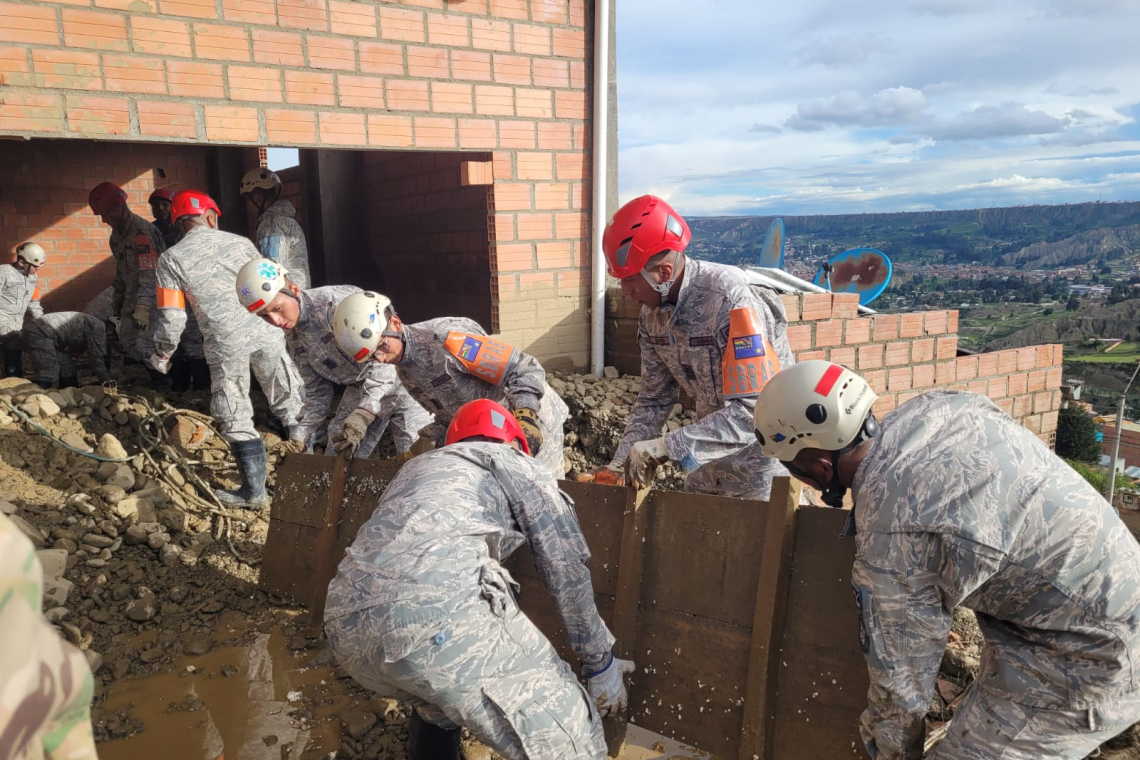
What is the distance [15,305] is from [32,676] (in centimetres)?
774

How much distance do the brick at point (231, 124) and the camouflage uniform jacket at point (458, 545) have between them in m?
3.24

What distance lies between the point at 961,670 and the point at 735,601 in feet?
3.38

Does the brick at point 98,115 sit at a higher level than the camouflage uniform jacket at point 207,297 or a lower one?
higher

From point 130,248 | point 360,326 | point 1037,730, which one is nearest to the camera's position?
point 1037,730

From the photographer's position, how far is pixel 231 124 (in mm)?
4898

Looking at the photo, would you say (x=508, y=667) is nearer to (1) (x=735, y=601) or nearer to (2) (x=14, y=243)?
(1) (x=735, y=601)

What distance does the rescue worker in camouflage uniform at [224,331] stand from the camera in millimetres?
5195

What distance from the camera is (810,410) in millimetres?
2184

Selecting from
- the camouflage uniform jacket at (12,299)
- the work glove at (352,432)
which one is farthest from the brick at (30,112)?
the camouflage uniform jacket at (12,299)

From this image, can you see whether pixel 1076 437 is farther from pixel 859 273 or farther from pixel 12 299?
pixel 12 299

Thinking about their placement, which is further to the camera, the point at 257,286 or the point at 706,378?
the point at 257,286

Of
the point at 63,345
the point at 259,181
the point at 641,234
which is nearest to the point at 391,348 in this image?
the point at 641,234

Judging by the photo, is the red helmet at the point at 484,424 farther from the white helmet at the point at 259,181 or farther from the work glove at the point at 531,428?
the white helmet at the point at 259,181

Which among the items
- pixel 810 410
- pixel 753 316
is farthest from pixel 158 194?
pixel 810 410
